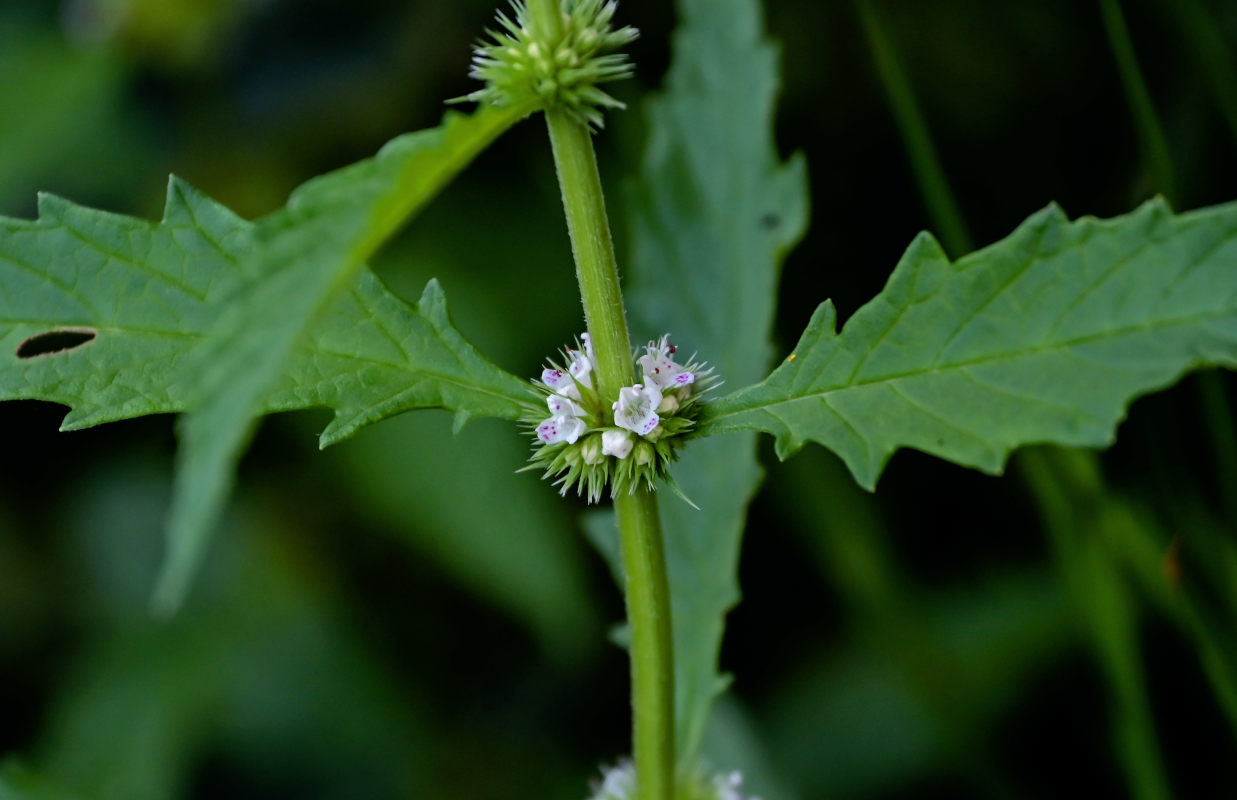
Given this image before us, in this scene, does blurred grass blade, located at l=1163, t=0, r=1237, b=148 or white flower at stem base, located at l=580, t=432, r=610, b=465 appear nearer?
white flower at stem base, located at l=580, t=432, r=610, b=465

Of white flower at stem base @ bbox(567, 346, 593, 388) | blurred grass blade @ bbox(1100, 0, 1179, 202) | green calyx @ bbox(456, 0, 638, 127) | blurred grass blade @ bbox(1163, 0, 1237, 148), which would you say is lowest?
white flower at stem base @ bbox(567, 346, 593, 388)

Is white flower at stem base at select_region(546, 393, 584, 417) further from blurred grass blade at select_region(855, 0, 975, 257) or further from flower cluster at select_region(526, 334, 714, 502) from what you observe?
blurred grass blade at select_region(855, 0, 975, 257)

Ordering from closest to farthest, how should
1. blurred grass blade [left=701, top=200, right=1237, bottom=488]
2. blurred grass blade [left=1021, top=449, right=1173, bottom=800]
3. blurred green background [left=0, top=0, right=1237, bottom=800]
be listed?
blurred grass blade [left=701, top=200, right=1237, bottom=488], blurred grass blade [left=1021, top=449, right=1173, bottom=800], blurred green background [left=0, top=0, right=1237, bottom=800]

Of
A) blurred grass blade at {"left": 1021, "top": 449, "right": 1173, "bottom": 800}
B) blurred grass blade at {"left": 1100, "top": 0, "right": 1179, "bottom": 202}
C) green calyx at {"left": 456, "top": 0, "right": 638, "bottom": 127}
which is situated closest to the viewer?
green calyx at {"left": 456, "top": 0, "right": 638, "bottom": 127}

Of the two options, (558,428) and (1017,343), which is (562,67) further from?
(1017,343)

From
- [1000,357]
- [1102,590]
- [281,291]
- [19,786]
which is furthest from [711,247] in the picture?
[19,786]

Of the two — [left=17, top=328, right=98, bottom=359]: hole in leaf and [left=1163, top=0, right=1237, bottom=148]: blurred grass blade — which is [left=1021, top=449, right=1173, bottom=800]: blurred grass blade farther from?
[left=17, top=328, right=98, bottom=359]: hole in leaf

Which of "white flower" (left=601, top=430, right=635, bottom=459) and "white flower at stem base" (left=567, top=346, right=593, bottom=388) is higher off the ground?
"white flower at stem base" (left=567, top=346, right=593, bottom=388)

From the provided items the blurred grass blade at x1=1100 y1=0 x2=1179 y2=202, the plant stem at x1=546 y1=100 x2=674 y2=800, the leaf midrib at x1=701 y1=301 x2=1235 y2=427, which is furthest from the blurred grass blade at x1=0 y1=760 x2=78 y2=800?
the blurred grass blade at x1=1100 y1=0 x2=1179 y2=202
